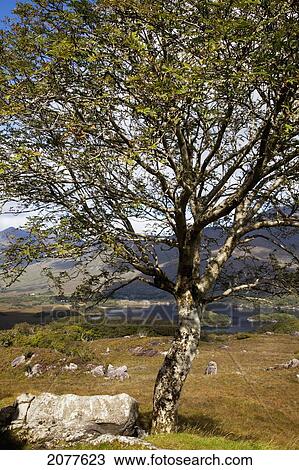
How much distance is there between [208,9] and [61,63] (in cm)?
426

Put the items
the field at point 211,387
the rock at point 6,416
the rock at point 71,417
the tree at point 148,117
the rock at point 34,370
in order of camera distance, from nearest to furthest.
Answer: the tree at point 148,117 < the rock at point 71,417 < the rock at point 6,416 < the field at point 211,387 < the rock at point 34,370

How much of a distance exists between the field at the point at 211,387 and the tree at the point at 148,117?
17.2 feet

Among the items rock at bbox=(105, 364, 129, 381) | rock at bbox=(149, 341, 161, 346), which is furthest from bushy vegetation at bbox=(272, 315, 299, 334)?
rock at bbox=(105, 364, 129, 381)

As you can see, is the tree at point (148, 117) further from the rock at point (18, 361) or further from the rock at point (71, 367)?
the rock at point (18, 361)

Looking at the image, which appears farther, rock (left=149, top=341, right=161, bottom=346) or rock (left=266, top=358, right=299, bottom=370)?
rock (left=149, top=341, right=161, bottom=346)

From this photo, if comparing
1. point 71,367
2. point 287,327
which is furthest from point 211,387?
point 287,327

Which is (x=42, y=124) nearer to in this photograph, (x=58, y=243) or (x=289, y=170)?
(x=58, y=243)

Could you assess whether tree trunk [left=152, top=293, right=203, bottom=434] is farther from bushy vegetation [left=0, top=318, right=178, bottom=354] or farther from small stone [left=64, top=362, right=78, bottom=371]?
small stone [left=64, top=362, right=78, bottom=371]

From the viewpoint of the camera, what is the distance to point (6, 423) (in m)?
14.2

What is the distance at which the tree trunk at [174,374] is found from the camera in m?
13.0

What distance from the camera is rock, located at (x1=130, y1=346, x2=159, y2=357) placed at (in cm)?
5756

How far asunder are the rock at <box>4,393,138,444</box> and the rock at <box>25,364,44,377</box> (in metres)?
33.1

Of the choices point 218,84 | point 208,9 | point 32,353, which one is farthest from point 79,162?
point 32,353

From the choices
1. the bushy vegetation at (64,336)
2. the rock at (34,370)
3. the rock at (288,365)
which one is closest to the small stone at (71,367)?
the rock at (34,370)
